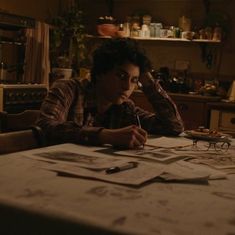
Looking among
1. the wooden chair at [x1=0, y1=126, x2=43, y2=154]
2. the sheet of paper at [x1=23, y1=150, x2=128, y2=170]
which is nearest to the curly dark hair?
the wooden chair at [x1=0, y1=126, x2=43, y2=154]

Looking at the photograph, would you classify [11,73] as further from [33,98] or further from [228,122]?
[228,122]

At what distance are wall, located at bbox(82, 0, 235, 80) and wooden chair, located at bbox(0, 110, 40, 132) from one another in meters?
3.01

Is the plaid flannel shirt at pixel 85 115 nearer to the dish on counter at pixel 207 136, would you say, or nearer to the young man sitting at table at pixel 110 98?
the young man sitting at table at pixel 110 98

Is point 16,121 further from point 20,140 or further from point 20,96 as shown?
point 20,96

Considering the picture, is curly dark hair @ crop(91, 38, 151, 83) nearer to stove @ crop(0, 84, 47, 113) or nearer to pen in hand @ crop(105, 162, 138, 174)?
pen in hand @ crop(105, 162, 138, 174)

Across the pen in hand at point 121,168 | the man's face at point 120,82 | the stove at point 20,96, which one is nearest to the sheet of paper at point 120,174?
the pen in hand at point 121,168

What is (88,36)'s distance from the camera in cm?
507

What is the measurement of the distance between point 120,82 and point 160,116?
31 centimetres

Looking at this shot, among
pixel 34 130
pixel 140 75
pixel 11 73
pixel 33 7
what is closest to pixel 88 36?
pixel 33 7

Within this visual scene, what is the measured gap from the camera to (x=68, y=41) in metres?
5.10

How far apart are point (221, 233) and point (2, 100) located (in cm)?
324

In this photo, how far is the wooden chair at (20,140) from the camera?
160 cm

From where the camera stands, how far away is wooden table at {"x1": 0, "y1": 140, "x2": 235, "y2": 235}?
0.81 m

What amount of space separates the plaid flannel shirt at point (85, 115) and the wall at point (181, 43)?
2586mm
